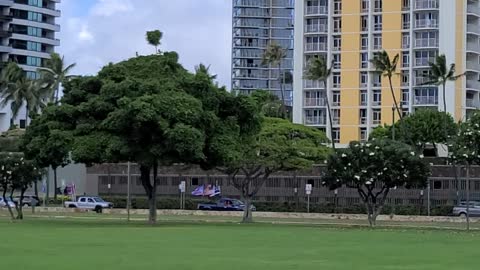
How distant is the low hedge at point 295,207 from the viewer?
268 ft

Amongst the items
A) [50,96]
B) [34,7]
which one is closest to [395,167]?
[50,96]

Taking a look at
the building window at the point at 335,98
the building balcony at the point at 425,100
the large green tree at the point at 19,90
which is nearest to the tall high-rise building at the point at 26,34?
the large green tree at the point at 19,90

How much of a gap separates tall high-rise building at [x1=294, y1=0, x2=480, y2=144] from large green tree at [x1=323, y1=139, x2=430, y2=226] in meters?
61.7

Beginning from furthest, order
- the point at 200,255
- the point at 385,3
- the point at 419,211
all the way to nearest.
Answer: the point at 385,3 < the point at 419,211 < the point at 200,255

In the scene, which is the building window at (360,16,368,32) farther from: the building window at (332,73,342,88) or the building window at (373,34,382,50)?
the building window at (332,73,342,88)

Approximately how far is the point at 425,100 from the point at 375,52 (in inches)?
395

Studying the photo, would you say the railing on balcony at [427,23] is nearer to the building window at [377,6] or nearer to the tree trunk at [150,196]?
the building window at [377,6]

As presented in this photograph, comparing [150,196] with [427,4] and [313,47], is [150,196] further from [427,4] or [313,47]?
[313,47]

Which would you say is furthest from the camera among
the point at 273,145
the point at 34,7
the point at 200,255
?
the point at 34,7

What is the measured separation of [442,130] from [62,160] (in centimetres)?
6257

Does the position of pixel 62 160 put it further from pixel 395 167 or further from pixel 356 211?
pixel 356 211

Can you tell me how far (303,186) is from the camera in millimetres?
89938

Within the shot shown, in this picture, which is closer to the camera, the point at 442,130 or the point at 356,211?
the point at 356,211

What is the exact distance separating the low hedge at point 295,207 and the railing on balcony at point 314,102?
4437 cm
